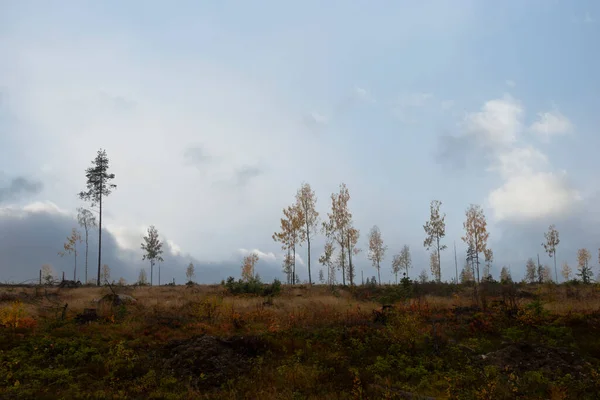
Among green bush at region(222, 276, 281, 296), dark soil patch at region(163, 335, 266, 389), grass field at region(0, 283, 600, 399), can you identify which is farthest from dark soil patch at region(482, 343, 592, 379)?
green bush at region(222, 276, 281, 296)

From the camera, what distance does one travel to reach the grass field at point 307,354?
30.7 ft

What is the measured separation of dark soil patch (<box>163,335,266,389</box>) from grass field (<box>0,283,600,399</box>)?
37 millimetres

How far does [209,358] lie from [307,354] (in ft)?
10.0

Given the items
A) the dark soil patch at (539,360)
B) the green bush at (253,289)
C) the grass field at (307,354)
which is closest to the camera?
the grass field at (307,354)

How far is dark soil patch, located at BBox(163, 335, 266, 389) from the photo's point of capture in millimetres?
10344

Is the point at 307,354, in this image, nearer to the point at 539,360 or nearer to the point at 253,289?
the point at 539,360

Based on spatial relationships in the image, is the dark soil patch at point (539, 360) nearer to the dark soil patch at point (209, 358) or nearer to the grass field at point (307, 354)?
the grass field at point (307, 354)

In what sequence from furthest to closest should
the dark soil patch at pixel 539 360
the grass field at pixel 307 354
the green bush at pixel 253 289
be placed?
the green bush at pixel 253 289
the dark soil patch at pixel 539 360
the grass field at pixel 307 354

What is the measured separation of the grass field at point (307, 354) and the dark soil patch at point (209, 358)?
0.12ft

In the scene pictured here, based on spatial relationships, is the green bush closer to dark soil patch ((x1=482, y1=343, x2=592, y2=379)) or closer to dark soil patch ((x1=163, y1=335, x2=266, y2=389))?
dark soil patch ((x1=163, y1=335, x2=266, y2=389))

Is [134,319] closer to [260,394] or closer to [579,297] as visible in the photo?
[260,394]

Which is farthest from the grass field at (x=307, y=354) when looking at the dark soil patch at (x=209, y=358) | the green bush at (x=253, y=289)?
the green bush at (x=253, y=289)

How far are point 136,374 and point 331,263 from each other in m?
43.0

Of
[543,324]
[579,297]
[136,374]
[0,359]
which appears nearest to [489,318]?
[543,324]
